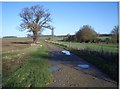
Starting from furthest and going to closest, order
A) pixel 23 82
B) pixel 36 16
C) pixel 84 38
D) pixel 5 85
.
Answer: pixel 84 38 < pixel 36 16 < pixel 23 82 < pixel 5 85

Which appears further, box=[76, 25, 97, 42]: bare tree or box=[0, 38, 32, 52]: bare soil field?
box=[76, 25, 97, 42]: bare tree

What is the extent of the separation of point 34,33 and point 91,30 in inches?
1057

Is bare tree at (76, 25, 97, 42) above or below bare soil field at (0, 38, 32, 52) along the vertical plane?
above

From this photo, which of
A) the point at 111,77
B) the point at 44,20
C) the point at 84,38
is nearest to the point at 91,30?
the point at 84,38

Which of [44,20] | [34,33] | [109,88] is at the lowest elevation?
[109,88]

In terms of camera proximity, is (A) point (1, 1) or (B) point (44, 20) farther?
(B) point (44, 20)

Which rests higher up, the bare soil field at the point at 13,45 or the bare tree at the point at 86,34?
the bare tree at the point at 86,34

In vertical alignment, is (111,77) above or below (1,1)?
below

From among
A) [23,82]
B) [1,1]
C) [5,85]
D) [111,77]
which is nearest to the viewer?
[5,85]

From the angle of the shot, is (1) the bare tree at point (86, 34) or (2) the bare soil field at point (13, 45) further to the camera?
(1) the bare tree at point (86, 34)

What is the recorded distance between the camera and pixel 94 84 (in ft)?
28.1

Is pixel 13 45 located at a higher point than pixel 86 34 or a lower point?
lower

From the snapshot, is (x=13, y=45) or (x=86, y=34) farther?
(x=86, y=34)

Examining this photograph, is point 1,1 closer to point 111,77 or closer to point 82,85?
point 82,85
